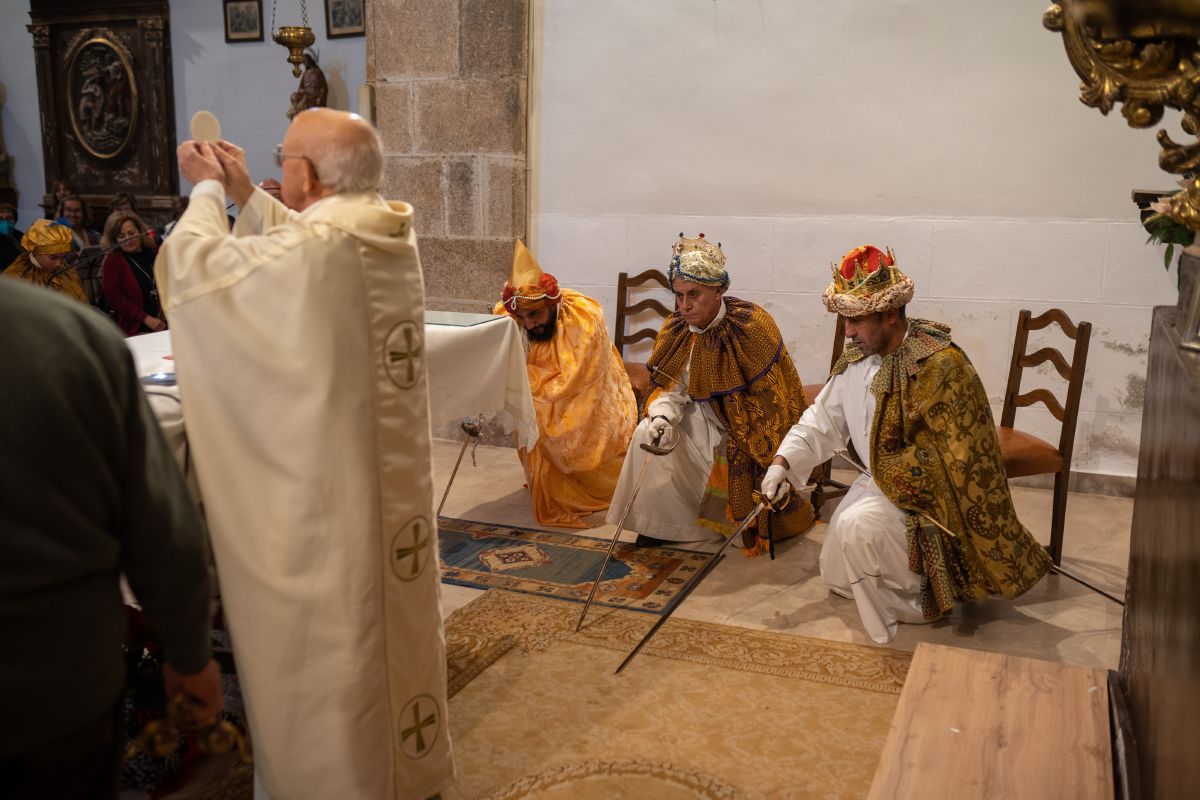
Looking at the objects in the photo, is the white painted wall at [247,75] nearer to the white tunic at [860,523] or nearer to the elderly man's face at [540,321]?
the elderly man's face at [540,321]

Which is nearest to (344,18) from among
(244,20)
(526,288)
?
(244,20)

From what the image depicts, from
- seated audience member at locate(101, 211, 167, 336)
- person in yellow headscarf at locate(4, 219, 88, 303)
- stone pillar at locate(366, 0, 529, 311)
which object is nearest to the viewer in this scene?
stone pillar at locate(366, 0, 529, 311)

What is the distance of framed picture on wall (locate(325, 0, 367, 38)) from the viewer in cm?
890

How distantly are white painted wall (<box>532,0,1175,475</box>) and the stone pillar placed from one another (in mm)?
225

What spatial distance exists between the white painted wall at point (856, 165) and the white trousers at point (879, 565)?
2135 millimetres

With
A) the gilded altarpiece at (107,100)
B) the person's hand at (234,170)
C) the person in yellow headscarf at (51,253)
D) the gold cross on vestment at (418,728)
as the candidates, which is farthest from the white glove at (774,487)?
the gilded altarpiece at (107,100)

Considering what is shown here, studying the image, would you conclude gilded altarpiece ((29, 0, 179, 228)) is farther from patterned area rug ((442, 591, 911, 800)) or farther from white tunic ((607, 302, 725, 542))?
patterned area rug ((442, 591, 911, 800))

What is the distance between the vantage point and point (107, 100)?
995cm

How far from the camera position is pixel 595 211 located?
614 centimetres

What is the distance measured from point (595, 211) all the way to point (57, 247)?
362 cm

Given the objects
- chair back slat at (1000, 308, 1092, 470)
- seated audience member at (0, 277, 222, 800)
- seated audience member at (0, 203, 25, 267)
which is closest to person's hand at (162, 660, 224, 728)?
seated audience member at (0, 277, 222, 800)

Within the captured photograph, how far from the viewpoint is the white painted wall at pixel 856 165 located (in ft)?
16.9

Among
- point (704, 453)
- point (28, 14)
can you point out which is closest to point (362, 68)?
point (28, 14)

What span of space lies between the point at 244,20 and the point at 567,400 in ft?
21.6
